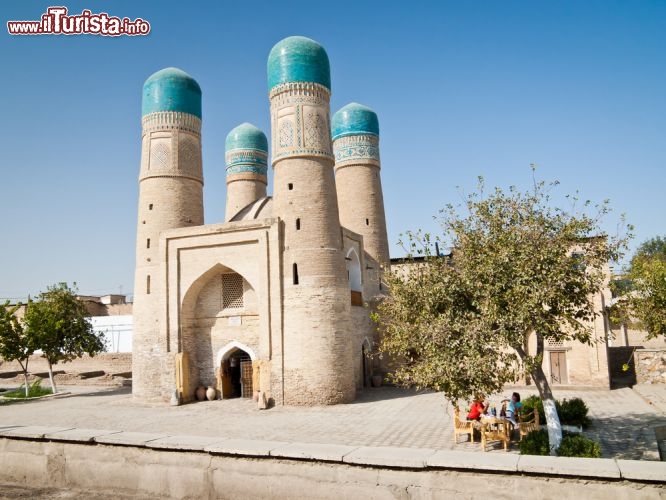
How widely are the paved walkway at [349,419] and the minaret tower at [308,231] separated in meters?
1.14

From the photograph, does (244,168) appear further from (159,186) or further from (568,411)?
(568,411)

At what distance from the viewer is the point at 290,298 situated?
59.4ft

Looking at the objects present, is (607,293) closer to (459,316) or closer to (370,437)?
(370,437)

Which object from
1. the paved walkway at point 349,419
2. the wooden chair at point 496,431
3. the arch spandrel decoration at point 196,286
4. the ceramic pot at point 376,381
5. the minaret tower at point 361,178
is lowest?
the paved walkway at point 349,419

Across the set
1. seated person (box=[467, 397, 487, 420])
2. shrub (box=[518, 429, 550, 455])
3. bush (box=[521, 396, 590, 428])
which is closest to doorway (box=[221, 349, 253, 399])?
seated person (box=[467, 397, 487, 420])

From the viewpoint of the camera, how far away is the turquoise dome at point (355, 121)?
84.9 ft

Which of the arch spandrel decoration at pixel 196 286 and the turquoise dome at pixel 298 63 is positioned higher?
the turquoise dome at pixel 298 63

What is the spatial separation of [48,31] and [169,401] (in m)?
12.5

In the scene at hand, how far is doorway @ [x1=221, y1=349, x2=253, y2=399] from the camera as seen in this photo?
19.9 metres

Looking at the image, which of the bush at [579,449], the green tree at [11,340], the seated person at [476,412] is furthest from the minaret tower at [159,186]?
the bush at [579,449]

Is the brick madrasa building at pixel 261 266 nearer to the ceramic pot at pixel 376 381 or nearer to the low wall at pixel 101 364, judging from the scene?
the ceramic pot at pixel 376 381

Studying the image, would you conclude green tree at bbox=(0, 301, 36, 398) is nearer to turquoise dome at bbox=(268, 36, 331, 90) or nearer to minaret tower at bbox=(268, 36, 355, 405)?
minaret tower at bbox=(268, 36, 355, 405)

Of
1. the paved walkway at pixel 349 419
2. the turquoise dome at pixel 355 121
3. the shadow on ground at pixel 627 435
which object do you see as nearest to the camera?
the shadow on ground at pixel 627 435

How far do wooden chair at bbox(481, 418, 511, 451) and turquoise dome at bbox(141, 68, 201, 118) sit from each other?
17389mm
